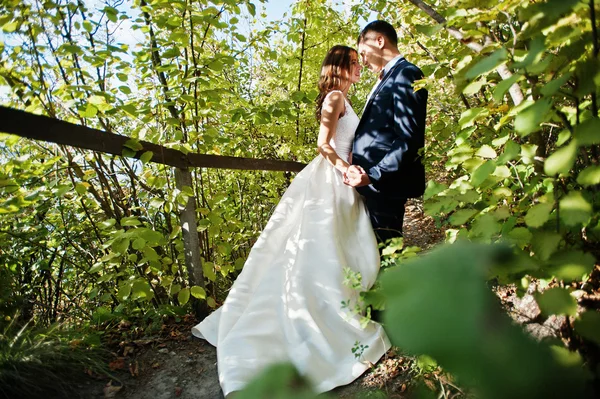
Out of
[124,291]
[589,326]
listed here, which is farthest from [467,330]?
[124,291]

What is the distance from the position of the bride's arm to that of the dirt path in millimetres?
1364

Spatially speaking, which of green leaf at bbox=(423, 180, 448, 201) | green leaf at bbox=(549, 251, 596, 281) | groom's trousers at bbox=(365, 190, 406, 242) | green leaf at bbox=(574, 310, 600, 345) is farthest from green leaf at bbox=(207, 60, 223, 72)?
green leaf at bbox=(574, 310, 600, 345)

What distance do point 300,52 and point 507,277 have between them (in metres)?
4.05

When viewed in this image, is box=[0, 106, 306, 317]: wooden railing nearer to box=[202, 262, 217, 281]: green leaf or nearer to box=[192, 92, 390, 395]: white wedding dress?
box=[202, 262, 217, 281]: green leaf

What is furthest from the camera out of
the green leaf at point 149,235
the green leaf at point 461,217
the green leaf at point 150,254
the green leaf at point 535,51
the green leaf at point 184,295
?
the green leaf at point 184,295

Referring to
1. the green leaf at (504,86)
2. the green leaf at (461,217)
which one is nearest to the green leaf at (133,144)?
the green leaf at (461,217)

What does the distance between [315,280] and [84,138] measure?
152cm

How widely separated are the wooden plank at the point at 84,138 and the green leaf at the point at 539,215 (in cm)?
188

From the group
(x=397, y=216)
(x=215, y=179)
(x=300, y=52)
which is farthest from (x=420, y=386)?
(x=300, y=52)

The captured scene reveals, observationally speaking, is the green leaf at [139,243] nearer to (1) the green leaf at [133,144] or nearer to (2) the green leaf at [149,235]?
(2) the green leaf at [149,235]

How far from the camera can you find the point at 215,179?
4.09 metres

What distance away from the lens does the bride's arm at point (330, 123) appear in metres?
2.55

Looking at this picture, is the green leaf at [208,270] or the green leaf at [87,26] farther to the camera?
the green leaf at [208,270]

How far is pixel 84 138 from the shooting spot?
1775 millimetres
